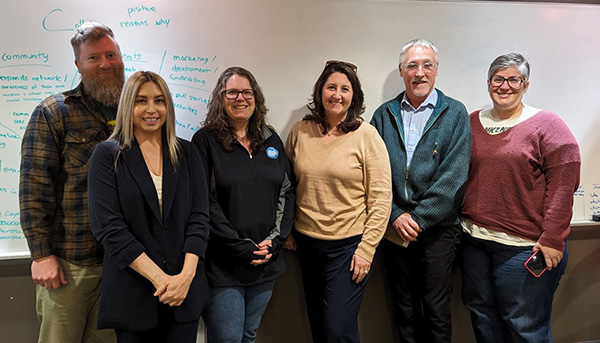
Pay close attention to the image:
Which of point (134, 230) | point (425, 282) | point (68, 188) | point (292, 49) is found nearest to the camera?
point (134, 230)

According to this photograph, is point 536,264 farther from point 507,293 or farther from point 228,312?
point 228,312

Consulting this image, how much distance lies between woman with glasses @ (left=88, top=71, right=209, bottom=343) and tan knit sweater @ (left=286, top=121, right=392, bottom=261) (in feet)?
1.79

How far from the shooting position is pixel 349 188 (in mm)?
1792

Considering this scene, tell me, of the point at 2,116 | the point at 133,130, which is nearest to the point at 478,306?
the point at 133,130

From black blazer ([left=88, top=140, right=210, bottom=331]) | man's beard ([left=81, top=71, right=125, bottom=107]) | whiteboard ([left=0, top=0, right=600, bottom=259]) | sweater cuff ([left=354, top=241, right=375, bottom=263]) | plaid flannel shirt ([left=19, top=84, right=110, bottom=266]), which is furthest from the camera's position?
whiteboard ([left=0, top=0, right=600, bottom=259])

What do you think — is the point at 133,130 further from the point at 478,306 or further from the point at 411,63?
the point at 478,306

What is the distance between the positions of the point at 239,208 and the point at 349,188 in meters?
0.53

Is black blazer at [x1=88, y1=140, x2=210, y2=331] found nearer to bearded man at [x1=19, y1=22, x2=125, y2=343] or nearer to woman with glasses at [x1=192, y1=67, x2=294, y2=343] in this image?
woman with glasses at [x1=192, y1=67, x2=294, y2=343]

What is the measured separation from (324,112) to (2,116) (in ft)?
5.36

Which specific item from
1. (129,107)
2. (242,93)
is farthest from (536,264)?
(129,107)

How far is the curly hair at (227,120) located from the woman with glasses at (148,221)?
21 centimetres

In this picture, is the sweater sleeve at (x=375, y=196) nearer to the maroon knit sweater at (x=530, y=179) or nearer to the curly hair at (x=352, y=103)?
the curly hair at (x=352, y=103)

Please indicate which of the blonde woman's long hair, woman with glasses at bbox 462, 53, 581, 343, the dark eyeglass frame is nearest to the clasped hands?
woman with glasses at bbox 462, 53, 581, 343

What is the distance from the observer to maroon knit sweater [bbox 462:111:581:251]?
5.89 feet
